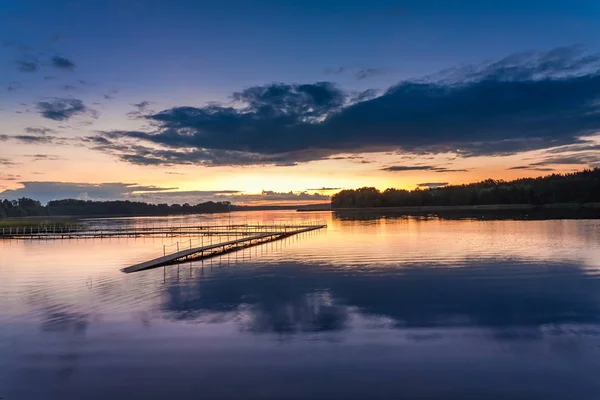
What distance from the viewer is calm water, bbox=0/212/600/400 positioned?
30.6 feet

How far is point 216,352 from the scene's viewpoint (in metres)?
11.2

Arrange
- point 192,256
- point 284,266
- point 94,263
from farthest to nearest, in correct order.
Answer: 1. point 192,256
2. point 94,263
3. point 284,266

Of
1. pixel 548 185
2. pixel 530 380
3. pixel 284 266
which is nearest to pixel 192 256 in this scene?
pixel 284 266

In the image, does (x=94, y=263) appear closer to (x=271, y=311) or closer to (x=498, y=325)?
(x=271, y=311)

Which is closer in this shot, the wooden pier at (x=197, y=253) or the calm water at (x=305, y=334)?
the calm water at (x=305, y=334)

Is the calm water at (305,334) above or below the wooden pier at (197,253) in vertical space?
below

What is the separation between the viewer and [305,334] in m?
12.6

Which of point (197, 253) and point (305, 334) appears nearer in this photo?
point (305, 334)

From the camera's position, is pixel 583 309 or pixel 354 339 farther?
pixel 583 309

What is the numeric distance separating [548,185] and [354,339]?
174407mm

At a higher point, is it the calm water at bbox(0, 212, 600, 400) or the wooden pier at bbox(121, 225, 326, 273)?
the wooden pier at bbox(121, 225, 326, 273)

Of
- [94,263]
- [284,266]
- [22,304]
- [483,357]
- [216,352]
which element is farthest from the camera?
[94,263]

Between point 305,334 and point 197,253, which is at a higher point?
point 197,253

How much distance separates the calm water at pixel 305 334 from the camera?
9.31 m
